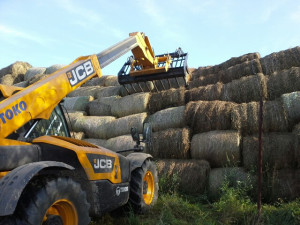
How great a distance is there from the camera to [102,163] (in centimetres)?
406

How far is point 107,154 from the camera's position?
4.28m

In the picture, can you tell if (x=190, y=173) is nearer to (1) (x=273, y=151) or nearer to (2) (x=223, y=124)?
(2) (x=223, y=124)

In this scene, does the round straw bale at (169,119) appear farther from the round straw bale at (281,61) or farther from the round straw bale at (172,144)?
the round straw bale at (281,61)

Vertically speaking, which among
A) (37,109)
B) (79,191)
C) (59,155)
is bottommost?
(79,191)

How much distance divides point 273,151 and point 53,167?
5.08 m

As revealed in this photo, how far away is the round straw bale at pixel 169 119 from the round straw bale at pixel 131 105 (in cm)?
102

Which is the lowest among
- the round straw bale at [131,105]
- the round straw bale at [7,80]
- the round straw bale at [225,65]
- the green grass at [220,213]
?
the green grass at [220,213]

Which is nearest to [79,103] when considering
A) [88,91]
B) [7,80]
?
[88,91]

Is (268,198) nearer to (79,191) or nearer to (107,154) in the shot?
(107,154)

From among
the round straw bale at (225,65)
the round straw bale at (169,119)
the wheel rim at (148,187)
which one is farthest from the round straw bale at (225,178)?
the round straw bale at (225,65)

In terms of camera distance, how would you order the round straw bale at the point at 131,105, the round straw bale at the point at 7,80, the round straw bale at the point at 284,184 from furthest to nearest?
the round straw bale at the point at 7,80
the round straw bale at the point at 131,105
the round straw bale at the point at 284,184

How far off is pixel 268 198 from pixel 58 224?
4.85 meters

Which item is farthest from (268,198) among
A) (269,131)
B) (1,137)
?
(1,137)

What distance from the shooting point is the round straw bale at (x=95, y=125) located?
10.4m
